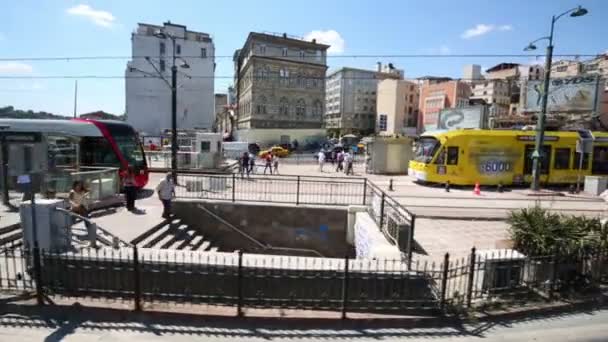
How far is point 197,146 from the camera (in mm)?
26016

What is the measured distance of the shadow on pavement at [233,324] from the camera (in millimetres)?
4973

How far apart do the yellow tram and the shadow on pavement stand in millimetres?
14359

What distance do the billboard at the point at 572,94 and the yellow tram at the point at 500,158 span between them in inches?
583

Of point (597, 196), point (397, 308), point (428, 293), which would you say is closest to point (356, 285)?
point (397, 308)

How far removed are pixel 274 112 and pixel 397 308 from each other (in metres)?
52.3

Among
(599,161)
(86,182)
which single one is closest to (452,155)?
(599,161)

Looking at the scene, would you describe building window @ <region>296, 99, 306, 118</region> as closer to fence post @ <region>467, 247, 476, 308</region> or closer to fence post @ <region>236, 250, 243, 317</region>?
fence post @ <region>467, 247, 476, 308</region>

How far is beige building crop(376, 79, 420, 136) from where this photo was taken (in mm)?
93438

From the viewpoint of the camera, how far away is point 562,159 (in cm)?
1970

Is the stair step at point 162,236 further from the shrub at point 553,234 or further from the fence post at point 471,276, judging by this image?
the shrub at point 553,234

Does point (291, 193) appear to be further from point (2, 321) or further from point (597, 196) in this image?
point (597, 196)

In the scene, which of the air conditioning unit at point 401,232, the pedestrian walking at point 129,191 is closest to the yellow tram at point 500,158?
the air conditioning unit at point 401,232

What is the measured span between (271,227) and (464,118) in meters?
31.0

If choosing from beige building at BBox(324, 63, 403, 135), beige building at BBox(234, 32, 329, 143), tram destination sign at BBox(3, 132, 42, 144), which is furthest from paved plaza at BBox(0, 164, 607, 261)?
beige building at BBox(324, 63, 403, 135)
